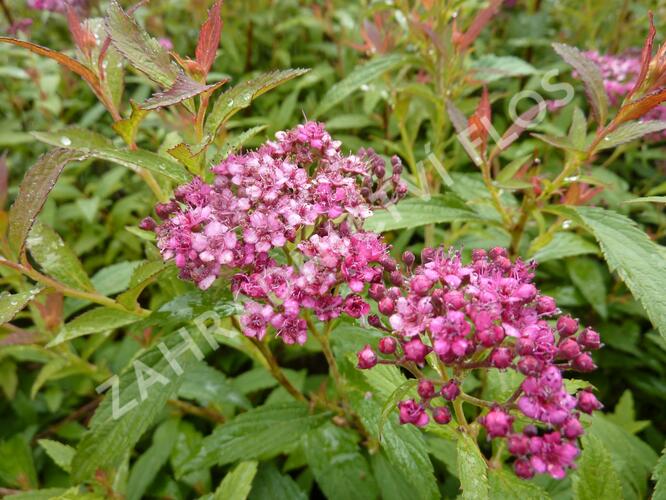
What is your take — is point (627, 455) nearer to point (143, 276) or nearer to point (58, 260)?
point (143, 276)

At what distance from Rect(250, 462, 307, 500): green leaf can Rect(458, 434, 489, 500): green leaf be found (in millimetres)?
945

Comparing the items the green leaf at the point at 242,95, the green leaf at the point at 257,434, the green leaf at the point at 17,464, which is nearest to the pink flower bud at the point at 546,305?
the green leaf at the point at 242,95

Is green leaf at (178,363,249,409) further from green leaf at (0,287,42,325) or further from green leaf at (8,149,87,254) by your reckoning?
green leaf at (8,149,87,254)

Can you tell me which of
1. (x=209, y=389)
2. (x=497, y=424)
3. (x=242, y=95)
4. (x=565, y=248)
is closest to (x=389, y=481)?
(x=209, y=389)

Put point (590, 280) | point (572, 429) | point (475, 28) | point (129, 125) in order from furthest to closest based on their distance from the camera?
point (590, 280) → point (475, 28) → point (129, 125) → point (572, 429)

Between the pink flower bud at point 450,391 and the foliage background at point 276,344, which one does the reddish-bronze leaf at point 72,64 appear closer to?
the foliage background at point 276,344

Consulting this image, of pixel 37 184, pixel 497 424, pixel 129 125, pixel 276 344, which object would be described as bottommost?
pixel 276 344

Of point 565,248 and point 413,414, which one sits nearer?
point 413,414

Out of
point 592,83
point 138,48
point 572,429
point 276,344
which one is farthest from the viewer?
point 276,344

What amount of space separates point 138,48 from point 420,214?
1.01m

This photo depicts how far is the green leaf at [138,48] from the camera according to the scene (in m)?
1.29

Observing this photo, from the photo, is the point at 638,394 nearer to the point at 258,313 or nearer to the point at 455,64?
the point at 455,64

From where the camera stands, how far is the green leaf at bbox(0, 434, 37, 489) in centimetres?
212

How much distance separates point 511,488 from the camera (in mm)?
1338
